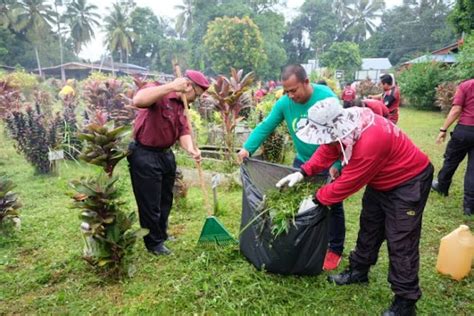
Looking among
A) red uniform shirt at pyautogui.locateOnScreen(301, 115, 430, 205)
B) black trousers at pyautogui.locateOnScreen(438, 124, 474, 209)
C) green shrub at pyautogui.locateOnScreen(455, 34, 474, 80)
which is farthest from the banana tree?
green shrub at pyautogui.locateOnScreen(455, 34, 474, 80)

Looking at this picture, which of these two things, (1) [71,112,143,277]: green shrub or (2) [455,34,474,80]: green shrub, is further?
(2) [455,34,474,80]: green shrub

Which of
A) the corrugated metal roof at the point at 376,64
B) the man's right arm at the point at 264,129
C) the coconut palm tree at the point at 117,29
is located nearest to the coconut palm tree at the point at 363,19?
the corrugated metal roof at the point at 376,64

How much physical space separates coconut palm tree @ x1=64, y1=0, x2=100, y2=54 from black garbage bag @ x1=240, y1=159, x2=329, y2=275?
1829 inches

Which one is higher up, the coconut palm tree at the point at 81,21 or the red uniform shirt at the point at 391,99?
the coconut palm tree at the point at 81,21

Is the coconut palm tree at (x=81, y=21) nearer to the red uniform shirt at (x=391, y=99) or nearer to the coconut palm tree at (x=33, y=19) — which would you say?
the coconut palm tree at (x=33, y=19)

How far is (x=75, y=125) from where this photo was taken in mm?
6523

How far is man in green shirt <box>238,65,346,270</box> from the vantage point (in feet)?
7.39

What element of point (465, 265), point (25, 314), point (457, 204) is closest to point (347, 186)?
point (465, 265)

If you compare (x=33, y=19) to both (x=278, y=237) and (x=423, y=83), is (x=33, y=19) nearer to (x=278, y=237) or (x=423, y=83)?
(x=423, y=83)

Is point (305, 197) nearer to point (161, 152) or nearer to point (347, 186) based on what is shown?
point (347, 186)

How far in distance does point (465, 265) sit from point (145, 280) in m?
2.28

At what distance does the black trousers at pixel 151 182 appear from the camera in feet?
8.34

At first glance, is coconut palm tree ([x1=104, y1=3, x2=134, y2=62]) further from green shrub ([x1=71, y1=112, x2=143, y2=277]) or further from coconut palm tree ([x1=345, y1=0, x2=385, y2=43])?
green shrub ([x1=71, y1=112, x2=143, y2=277])

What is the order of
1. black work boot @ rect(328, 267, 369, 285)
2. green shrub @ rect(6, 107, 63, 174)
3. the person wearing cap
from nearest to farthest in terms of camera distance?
the person wearing cap < black work boot @ rect(328, 267, 369, 285) < green shrub @ rect(6, 107, 63, 174)
